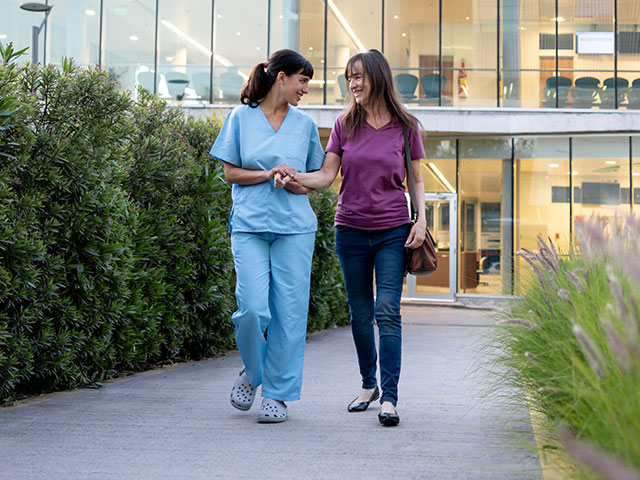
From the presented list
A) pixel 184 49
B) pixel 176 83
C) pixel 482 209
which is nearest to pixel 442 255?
pixel 482 209

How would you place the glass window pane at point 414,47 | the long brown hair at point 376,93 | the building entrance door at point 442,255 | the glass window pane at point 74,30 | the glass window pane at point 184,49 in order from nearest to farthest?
the long brown hair at point 376,93 → the building entrance door at point 442,255 → the glass window pane at point 414,47 → the glass window pane at point 184,49 → the glass window pane at point 74,30

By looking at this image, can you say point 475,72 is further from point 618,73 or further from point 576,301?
point 576,301

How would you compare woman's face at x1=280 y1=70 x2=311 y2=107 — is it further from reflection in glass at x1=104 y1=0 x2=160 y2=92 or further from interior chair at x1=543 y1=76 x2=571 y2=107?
reflection in glass at x1=104 y1=0 x2=160 y2=92

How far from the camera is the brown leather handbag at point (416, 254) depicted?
4.38 m

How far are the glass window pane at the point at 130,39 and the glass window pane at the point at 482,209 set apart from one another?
9.23 metres

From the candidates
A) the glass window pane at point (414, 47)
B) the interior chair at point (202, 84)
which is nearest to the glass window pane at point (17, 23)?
the interior chair at point (202, 84)

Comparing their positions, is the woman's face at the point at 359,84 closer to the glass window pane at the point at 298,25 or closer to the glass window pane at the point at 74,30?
the glass window pane at the point at 298,25

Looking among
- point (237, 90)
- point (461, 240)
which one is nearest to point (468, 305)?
point (461, 240)

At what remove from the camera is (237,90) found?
21766 mm

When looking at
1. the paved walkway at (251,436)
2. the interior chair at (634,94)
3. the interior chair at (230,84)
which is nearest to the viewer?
the paved walkway at (251,436)

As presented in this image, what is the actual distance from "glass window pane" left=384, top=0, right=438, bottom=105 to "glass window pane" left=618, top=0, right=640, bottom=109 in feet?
16.4

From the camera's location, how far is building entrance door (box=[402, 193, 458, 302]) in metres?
20.8

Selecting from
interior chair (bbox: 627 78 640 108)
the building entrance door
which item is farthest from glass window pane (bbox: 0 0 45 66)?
interior chair (bbox: 627 78 640 108)

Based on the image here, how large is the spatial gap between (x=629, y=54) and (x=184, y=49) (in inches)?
489
